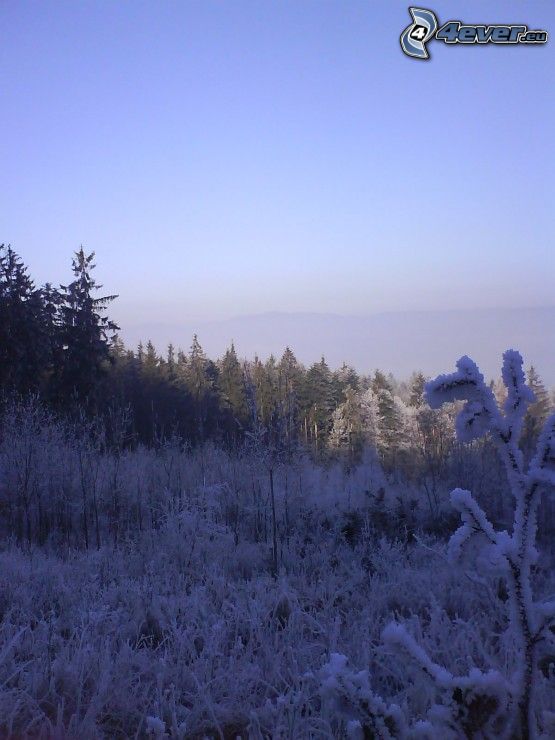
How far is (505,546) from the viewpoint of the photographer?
148 cm

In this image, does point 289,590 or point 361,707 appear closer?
point 361,707

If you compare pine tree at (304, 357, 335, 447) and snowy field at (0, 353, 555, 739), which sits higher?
pine tree at (304, 357, 335, 447)

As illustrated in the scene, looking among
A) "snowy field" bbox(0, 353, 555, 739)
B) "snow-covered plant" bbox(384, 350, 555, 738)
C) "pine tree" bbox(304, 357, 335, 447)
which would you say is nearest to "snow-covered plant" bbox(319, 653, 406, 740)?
"snowy field" bbox(0, 353, 555, 739)

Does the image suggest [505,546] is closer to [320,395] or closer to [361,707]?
[361,707]

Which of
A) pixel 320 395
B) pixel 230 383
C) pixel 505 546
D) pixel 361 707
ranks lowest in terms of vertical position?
pixel 361 707

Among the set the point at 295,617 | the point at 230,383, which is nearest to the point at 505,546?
the point at 295,617

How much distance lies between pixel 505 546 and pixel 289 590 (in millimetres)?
3724

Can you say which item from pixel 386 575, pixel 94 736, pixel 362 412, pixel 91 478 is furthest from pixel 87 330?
pixel 94 736

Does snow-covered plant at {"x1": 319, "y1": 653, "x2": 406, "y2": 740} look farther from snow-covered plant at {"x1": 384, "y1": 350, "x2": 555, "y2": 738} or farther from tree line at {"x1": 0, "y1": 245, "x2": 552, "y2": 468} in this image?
tree line at {"x1": 0, "y1": 245, "x2": 552, "y2": 468}

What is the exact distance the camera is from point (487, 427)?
4.95 feet

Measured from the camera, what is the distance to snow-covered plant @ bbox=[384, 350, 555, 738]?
1.46 m

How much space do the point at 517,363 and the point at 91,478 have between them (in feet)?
31.5

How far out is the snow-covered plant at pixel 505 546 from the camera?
57.3 inches

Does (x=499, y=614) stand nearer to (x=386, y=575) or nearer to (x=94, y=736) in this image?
(x=386, y=575)
